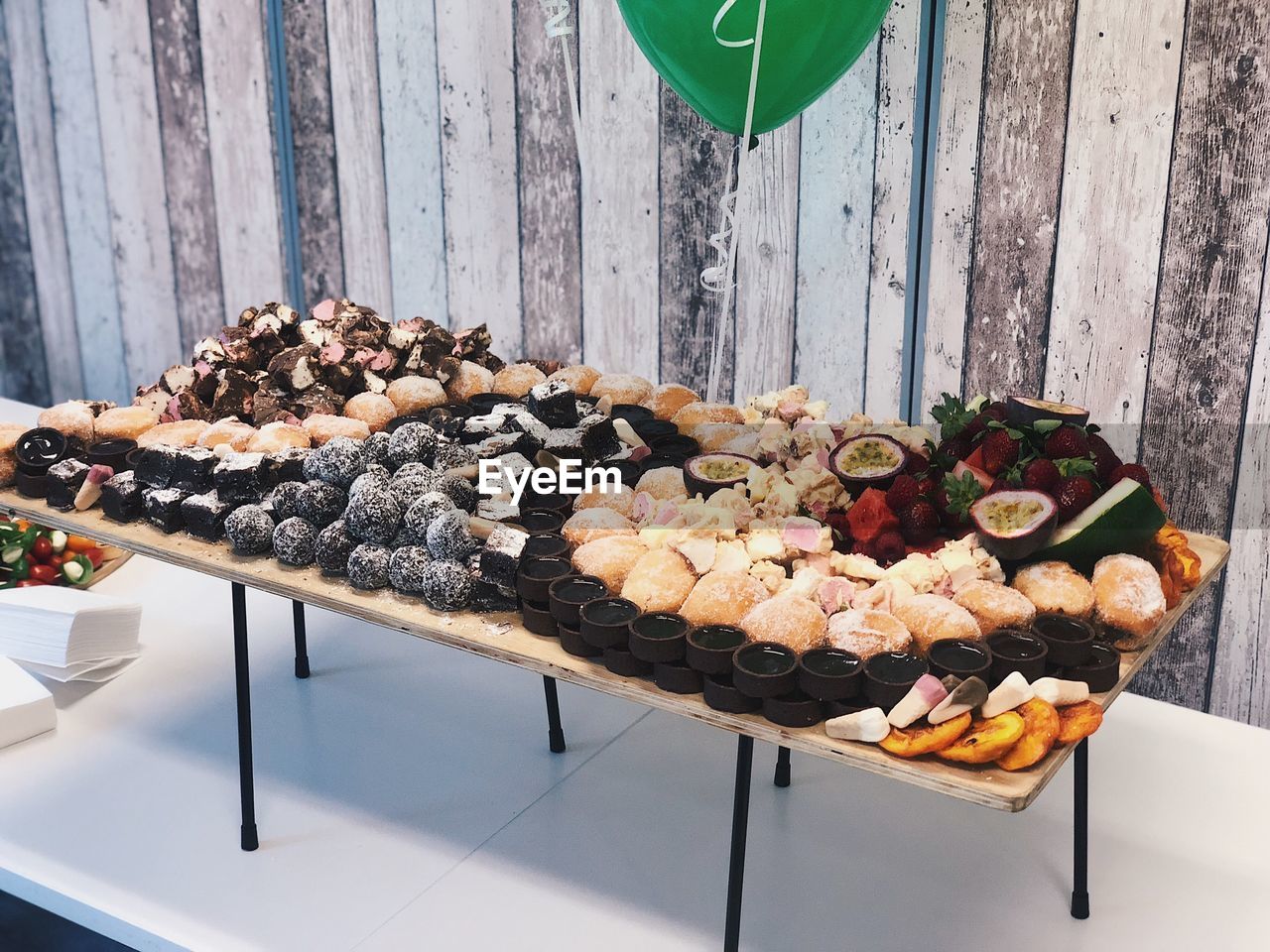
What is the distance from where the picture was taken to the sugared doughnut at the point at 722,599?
1616mm

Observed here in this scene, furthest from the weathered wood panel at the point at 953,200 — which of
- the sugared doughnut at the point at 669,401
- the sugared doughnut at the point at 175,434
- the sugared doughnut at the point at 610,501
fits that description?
the sugared doughnut at the point at 175,434

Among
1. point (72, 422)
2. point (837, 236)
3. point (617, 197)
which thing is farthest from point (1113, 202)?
point (72, 422)

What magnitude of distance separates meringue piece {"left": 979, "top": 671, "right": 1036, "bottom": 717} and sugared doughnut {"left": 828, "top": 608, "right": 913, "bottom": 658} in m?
0.15

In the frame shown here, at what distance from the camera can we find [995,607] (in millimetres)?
1595

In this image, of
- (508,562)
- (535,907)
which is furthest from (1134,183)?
(535,907)

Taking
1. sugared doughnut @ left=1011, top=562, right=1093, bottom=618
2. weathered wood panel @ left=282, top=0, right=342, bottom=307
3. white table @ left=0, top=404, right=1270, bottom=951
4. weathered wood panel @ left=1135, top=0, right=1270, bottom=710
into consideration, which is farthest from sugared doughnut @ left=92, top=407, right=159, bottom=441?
weathered wood panel @ left=1135, top=0, right=1270, bottom=710

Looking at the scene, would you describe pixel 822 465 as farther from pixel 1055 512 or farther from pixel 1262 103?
pixel 1262 103

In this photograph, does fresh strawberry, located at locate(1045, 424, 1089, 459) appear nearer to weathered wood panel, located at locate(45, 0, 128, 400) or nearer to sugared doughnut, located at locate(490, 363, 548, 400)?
sugared doughnut, located at locate(490, 363, 548, 400)

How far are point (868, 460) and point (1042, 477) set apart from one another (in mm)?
264

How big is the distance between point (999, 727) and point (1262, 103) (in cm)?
177

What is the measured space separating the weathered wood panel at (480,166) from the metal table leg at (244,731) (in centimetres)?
178

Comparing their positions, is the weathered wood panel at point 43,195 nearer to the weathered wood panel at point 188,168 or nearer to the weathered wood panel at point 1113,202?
the weathered wood panel at point 188,168

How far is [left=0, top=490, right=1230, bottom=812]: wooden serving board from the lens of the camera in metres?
1.37

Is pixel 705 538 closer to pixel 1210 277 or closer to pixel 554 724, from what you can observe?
pixel 554 724
